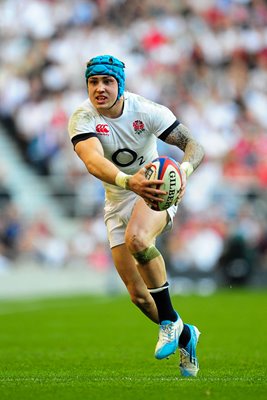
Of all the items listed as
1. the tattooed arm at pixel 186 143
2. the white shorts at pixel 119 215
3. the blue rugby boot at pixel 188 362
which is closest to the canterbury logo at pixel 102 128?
the tattooed arm at pixel 186 143

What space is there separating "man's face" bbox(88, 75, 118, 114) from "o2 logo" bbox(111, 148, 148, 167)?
0.38m

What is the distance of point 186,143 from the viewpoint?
805cm

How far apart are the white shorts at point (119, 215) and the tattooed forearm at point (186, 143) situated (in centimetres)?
52

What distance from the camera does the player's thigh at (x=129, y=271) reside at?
820 centimetres

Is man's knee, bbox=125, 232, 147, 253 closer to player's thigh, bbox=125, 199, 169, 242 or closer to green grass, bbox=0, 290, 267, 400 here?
player's thigh, bbox=125, 199, 169, 242

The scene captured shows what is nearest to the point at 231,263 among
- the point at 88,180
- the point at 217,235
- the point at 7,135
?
the point at 217,235

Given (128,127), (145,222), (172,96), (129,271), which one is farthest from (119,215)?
(172,96)

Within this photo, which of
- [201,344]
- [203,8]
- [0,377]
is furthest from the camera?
[203,8]

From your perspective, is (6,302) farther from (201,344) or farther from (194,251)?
(201,344)

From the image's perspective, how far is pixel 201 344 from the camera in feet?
36.8

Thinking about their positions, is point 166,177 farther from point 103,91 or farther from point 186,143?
point 103,91

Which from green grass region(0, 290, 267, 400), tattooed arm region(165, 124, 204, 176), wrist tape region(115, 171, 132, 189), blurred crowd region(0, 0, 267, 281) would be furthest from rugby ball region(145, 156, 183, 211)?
blurred crowd region(0, 0, 267, 281)

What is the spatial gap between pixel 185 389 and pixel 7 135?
16286mm

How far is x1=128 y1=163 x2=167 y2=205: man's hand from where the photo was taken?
23.3 feet
